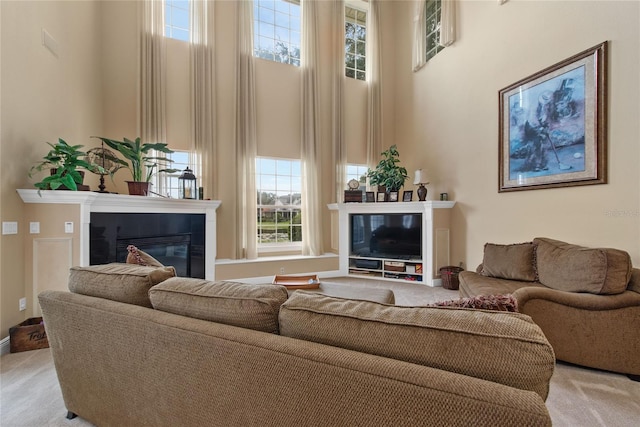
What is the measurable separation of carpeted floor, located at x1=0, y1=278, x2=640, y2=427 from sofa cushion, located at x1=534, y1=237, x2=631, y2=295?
617mm

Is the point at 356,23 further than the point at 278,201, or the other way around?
the point at 356,23

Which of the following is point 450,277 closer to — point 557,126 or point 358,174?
point 557,126

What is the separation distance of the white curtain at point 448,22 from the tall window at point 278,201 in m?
3.16

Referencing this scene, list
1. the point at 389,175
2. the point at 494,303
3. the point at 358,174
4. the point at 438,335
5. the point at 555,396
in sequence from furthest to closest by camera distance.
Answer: the point at 358,174
the point at 389,175
the point at 555,396
the point at 494,303
the point at 438,335

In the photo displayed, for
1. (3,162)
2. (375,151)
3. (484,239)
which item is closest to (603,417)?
(484,239)

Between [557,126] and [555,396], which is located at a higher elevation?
[557,126]

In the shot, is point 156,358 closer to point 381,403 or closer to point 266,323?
point 266,323

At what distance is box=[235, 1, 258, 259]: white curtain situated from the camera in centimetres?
482

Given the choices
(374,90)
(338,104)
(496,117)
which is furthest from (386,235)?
(374,90)

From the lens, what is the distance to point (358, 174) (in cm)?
600

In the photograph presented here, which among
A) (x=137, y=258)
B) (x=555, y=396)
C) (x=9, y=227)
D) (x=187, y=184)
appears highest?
(x=187, y=184)

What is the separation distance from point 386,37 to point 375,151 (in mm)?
2401

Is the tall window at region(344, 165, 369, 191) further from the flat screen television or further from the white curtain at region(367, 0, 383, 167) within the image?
the flat screen television

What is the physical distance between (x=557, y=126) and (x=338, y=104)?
3481 millimetres
